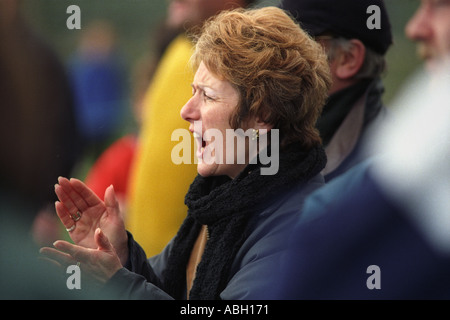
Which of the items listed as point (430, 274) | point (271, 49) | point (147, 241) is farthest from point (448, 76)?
point (147, 241)

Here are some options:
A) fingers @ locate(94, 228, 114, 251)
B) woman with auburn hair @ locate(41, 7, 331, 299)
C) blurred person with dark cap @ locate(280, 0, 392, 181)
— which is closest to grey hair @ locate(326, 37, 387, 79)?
blurred person with dark cap @ locate(280, 0, 392, 181)

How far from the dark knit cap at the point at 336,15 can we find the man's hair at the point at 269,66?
0.87ft

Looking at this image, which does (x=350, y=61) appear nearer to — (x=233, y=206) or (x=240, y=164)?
(x=240, y=164)

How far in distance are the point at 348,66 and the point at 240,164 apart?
61cm

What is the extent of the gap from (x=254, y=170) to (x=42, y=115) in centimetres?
116

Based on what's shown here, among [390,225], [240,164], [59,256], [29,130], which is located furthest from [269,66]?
[29,130]

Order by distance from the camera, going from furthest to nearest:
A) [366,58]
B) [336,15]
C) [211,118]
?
1. [366,58]
2. [336,15]
3. [211,118]

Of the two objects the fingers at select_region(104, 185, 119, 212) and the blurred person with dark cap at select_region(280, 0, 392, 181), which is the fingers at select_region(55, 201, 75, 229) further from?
the blurred person with dark cap at select_region(280, 0, 392, 181)

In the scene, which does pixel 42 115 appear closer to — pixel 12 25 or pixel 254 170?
pixel 12 25

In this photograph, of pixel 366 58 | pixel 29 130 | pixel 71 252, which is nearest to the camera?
pixel 71 252

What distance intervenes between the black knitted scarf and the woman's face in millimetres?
60

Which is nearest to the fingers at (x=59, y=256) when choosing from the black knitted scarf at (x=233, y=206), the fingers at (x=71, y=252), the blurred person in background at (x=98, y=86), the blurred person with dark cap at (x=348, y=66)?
the fingers at (x=71, y=252)

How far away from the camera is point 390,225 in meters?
0.85
